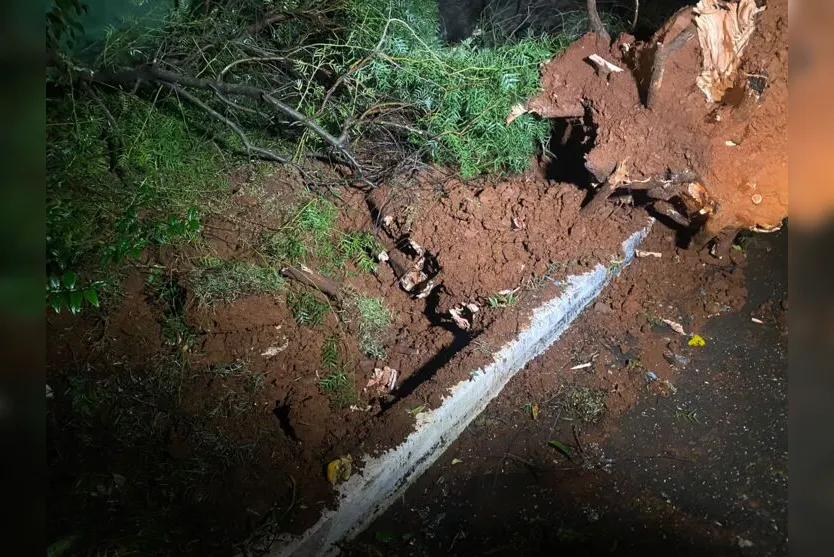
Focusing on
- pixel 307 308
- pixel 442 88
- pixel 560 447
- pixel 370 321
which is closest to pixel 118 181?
pixel 307 308

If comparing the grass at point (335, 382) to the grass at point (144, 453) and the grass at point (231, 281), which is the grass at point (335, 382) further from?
the grass at point (231, 281)

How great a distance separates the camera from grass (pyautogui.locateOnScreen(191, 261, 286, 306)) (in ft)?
8.92

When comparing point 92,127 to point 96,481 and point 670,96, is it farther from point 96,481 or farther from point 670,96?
point 670,96

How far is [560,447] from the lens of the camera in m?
2.50

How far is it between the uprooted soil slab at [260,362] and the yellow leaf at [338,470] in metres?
0.04

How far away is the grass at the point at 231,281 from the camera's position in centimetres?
272

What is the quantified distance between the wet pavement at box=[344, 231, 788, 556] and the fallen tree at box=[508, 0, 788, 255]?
881 mm

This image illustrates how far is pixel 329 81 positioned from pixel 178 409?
2.57m

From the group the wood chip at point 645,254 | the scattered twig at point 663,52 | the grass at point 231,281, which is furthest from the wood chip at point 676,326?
the grass at point 231,281

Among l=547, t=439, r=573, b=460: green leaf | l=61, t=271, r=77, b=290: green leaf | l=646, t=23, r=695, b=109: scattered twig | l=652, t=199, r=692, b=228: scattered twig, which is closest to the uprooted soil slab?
l=652, t=199, r=692, b=228: scattered twig

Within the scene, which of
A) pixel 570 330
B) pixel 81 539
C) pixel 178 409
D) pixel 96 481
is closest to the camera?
pixel 81 539

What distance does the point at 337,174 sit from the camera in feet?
13.0

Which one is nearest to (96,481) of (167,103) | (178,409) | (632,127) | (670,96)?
(178,409)

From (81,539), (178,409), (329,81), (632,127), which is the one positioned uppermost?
(329,81)
